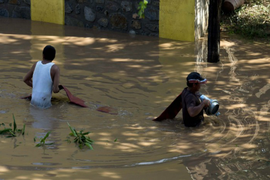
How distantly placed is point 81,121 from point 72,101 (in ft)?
2.39

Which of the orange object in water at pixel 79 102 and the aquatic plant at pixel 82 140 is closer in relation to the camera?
the aquatic plant at pixel 82 140

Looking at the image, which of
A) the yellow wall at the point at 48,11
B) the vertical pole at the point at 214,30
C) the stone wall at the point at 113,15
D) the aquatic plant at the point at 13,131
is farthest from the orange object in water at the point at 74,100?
the yellow wall at the point at 48,11

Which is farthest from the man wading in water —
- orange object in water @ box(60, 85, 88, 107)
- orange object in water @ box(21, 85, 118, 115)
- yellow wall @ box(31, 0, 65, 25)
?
yellow wall @ box(31, 0, 65, 25)

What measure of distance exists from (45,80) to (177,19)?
5.15m

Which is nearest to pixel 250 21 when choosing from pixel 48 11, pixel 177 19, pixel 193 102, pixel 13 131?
pixel 177 19

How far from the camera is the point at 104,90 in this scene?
8500mm

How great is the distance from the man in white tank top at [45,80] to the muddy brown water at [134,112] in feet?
0.63

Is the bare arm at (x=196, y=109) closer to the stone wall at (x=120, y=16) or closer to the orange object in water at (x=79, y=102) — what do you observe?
the orange object in water at (x=79, y=102)

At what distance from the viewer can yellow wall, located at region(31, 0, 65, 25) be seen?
13.4 metres

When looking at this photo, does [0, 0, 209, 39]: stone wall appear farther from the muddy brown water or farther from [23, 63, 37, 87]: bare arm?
[23, 63, 37, 87]: bare arm

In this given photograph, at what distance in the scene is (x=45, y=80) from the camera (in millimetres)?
7473

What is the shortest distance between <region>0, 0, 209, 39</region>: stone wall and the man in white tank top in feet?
16.3

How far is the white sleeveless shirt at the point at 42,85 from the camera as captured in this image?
7.46 m

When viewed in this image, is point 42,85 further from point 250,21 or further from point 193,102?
point 250,21
